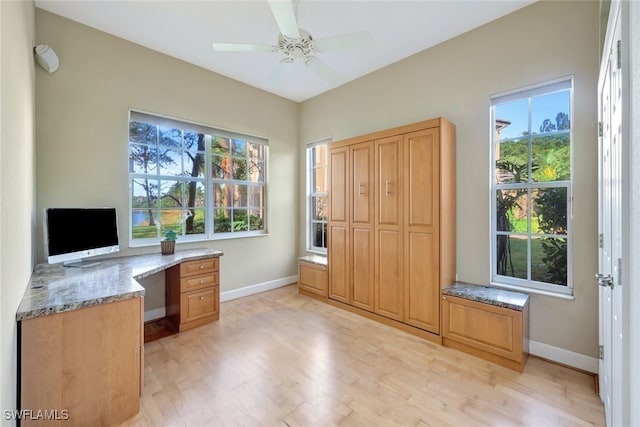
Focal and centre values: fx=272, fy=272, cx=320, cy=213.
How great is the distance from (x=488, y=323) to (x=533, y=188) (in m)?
1.36

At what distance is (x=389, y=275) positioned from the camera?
125 inches

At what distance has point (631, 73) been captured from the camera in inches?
35.7

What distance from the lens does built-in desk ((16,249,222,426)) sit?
4.87 ft

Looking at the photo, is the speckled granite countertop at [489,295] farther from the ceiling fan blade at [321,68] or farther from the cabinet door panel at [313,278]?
the ceiling fan blade at [321,68]

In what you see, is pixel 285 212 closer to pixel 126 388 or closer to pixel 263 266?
pixel 263 266

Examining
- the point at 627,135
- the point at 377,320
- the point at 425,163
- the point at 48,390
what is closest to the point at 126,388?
the point at 48,390

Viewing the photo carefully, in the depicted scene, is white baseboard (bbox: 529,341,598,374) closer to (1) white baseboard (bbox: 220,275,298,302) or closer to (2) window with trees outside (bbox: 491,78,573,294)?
(2) window with trees outside (bbox: 491,78,573,294)

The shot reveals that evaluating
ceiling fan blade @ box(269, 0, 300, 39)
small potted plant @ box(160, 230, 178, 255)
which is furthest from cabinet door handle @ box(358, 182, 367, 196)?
small potted plant @ box(160, 230, 178, 255)

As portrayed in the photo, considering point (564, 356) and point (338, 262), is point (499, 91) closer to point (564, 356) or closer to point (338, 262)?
point (564, 356)

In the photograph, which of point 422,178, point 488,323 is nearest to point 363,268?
point 422,178

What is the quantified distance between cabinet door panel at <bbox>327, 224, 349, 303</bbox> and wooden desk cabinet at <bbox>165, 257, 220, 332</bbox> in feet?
4.97

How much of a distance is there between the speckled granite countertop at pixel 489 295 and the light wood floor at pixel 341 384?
1.78 ft

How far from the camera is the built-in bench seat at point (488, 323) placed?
7.52 feet

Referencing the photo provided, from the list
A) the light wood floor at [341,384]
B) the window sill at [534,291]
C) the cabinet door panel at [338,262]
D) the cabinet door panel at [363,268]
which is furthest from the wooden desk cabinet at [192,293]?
the window sill at [534,291]
